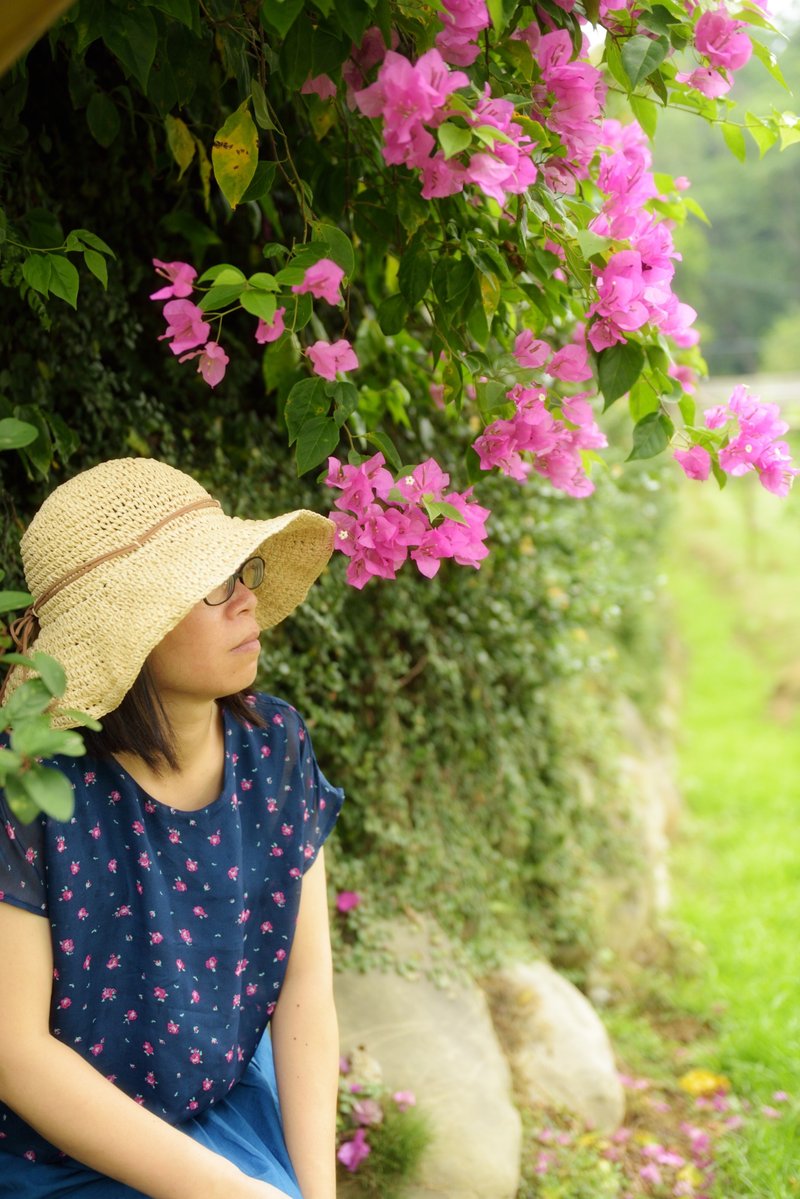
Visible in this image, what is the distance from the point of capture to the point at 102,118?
1.94 metres

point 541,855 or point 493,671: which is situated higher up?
point 493,671

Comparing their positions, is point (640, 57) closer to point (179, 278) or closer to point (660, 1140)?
point (179, 278)

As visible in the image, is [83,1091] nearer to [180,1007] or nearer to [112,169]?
[180,1007]

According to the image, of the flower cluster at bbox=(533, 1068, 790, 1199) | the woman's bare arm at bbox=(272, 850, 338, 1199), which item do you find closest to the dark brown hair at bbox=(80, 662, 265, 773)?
the woman's bare arm at bbox=(272, 850, 338, 1199)

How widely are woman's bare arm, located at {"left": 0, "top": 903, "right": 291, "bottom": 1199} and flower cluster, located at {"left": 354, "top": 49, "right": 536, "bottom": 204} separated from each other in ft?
3.43

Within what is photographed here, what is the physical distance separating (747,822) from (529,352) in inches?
170

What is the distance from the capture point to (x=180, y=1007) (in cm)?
165

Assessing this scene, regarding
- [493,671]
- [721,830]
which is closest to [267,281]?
[493,671]

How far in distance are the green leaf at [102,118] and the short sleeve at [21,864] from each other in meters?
1.09

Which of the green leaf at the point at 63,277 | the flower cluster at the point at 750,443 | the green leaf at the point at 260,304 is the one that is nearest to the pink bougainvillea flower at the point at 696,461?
the flower cluster at the point at 750,443

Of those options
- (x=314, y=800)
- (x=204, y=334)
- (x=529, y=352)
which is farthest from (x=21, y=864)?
(x=529, y=352)

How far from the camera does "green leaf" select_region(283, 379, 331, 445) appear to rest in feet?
5.78

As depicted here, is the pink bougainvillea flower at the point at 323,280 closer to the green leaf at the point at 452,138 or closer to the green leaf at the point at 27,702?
the green leaf at the point at 452,138

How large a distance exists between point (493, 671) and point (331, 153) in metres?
1.77
